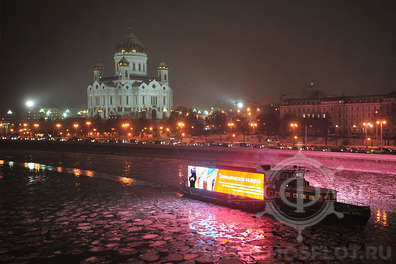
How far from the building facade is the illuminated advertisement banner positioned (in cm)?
7224

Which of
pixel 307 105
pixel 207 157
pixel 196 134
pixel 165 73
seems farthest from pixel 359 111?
pixel 207 157

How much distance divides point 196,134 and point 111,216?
227 feet

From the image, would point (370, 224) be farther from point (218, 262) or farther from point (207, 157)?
point (207, 157)

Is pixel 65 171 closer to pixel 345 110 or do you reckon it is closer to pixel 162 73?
pixel 345 110

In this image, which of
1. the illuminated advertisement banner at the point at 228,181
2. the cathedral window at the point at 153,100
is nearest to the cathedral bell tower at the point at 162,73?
the cathedral window at the point at 153,100

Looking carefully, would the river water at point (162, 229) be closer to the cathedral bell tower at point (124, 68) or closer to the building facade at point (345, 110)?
the building facade at point (345, 110)

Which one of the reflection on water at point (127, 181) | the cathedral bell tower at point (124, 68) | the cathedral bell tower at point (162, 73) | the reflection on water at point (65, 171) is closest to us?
the reflection on water at point (127, 181)

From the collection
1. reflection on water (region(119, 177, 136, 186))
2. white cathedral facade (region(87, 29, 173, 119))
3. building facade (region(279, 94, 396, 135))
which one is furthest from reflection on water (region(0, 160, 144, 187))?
white cathedral facade (region(87, 29, 173, 119))

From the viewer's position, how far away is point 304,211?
1670cm

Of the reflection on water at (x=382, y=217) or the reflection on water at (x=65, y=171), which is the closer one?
the reflection on water at (x=382, y=217)

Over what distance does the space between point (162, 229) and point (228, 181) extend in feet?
17.3

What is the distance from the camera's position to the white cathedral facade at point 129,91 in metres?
116
